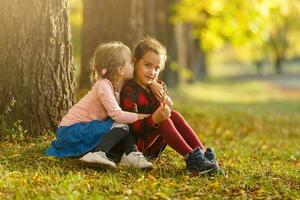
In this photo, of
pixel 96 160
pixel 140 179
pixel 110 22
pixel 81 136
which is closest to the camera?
pixel 140 179

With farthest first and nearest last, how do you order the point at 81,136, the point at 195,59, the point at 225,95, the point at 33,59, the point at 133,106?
the point at 195,59
the point at 225,95
the point at 33,59
the point at 133,106
the point at 81,136

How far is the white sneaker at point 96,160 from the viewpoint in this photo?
579 cm

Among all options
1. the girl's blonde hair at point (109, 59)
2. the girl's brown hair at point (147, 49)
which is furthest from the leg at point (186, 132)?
the girl's blonde hair at point (109, 59)

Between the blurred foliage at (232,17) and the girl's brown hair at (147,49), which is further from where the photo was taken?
the blurred foliage at (232,17)

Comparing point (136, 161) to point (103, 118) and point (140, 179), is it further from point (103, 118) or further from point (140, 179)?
point (103, 118)

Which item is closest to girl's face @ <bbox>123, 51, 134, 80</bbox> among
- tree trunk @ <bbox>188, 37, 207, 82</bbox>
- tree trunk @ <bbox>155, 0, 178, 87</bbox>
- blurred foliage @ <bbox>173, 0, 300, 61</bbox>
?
blurred foliage @ <bbox>173, 0, 300, 61</bbox>

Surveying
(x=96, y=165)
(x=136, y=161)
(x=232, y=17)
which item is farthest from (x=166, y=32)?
(x=96, y=165)

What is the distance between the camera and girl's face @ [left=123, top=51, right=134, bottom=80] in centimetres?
633

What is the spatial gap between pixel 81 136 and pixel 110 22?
17.5 ft

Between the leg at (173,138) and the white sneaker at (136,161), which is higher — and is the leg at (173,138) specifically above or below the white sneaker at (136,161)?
above

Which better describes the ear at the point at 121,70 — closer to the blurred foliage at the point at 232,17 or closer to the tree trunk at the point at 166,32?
the blurred foliage at the point at 232,17

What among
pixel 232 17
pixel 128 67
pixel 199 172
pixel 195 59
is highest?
pixel 232 17

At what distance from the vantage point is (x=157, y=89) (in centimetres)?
627

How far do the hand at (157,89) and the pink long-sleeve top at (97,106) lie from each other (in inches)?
12.3
